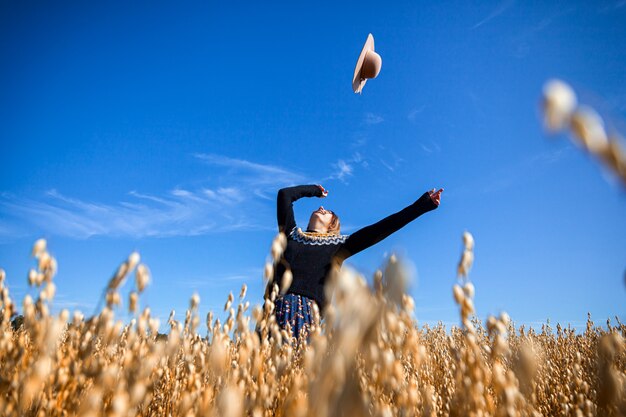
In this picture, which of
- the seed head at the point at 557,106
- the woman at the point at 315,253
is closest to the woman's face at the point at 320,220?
the woman at the point at 315,253

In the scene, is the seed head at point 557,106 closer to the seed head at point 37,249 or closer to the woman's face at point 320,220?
the seed head at point 37,249

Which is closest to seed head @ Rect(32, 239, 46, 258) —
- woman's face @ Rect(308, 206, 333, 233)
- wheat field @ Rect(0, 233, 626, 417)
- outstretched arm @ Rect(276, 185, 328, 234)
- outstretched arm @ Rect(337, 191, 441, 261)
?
wheat field @ Rect(0, 233, 626, 417)

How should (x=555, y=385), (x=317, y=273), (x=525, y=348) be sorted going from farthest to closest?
1. (x=317, y=273)
2. (x=555, y=385)
3. (x=525, y=348)

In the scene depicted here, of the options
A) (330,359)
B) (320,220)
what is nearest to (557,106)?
(330,359)

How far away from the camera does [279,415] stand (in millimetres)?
1176

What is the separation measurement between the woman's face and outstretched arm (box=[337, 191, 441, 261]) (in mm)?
384

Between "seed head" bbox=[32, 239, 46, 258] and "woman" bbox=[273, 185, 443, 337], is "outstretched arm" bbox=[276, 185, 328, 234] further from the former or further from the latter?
"seed head" bbox=[32, 239, 46, 258]

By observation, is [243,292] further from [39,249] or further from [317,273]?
[317,273]

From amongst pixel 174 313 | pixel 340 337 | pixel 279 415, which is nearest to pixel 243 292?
pixel 279 415

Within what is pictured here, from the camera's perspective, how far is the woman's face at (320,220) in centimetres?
385

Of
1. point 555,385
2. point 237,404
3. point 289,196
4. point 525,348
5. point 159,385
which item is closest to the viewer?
point 237,404

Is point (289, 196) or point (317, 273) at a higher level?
point (289, 196)

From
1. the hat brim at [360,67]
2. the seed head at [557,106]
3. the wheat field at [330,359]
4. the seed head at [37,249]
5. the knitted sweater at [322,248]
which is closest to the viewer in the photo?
the seed head at [557,106]

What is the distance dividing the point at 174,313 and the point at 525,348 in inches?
57.5
